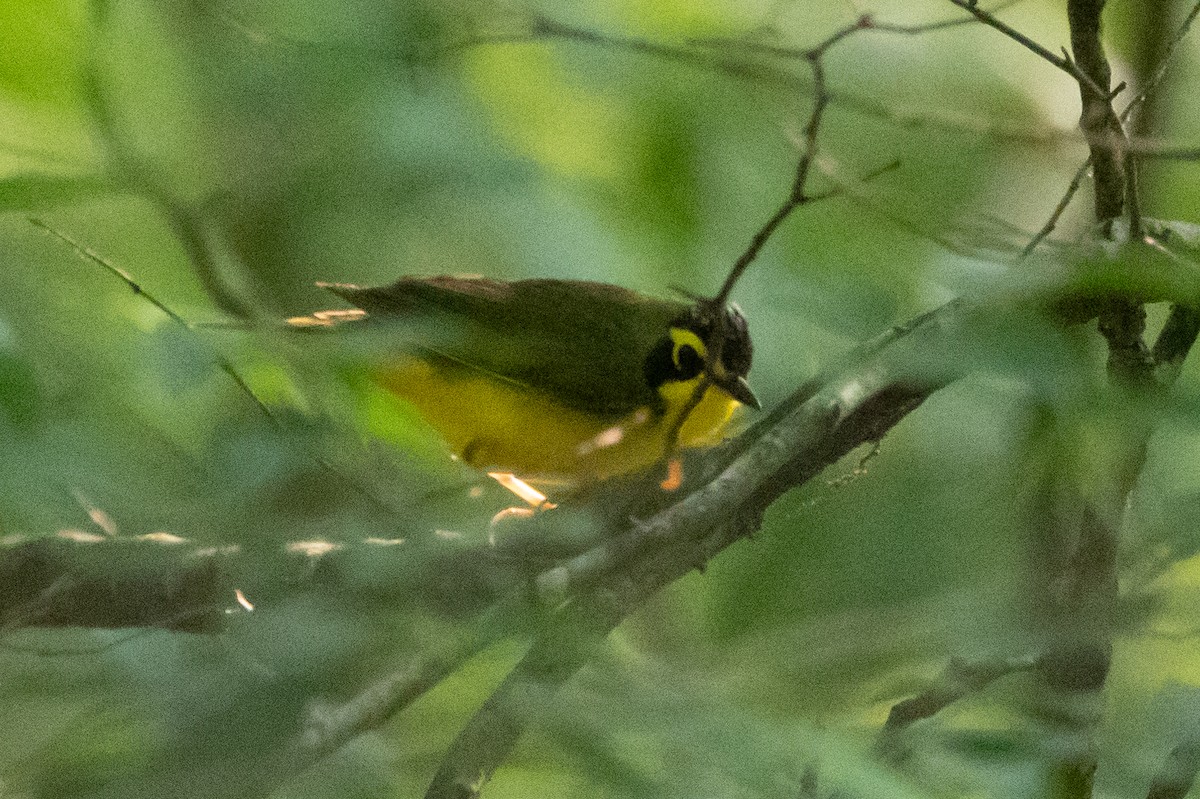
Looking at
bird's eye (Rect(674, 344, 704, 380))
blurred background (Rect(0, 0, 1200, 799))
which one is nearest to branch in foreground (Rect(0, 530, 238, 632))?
blurred background (Rect(0, 0, 1200, 799))

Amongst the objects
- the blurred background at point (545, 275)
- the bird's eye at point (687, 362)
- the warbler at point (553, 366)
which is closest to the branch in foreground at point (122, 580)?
the blurred background at point (545, 275)

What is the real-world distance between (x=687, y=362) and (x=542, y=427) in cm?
13

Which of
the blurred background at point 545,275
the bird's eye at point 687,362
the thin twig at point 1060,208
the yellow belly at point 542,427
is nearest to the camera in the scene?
the blurred background at point 545,275

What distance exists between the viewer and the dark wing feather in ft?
2.34

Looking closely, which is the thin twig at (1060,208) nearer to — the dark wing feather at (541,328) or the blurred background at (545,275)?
the blurred background at (545,275)

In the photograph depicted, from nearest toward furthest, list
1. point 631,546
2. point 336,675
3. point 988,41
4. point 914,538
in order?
point 336,675, point 631,546, point 914,538, point 988,41

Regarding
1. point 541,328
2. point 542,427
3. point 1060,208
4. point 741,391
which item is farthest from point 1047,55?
point 542,427

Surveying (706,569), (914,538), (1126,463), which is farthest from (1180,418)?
(706,569)

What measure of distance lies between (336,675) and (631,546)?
0.17m

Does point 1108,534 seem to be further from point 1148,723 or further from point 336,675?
point 336,675

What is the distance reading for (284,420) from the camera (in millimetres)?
597

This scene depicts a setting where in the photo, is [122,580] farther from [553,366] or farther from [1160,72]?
[1160,72]

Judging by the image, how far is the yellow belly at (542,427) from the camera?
2.58 feet

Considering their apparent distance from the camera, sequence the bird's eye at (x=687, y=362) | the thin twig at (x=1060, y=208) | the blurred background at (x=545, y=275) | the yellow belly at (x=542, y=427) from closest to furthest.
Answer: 1. the blurred background at (x=545, y=275)
2. the thin twig at (x=1060, y=208)
3. the yellow belly at (x=542, y=427)
4. the bird's eye at (x=687, y=362)
